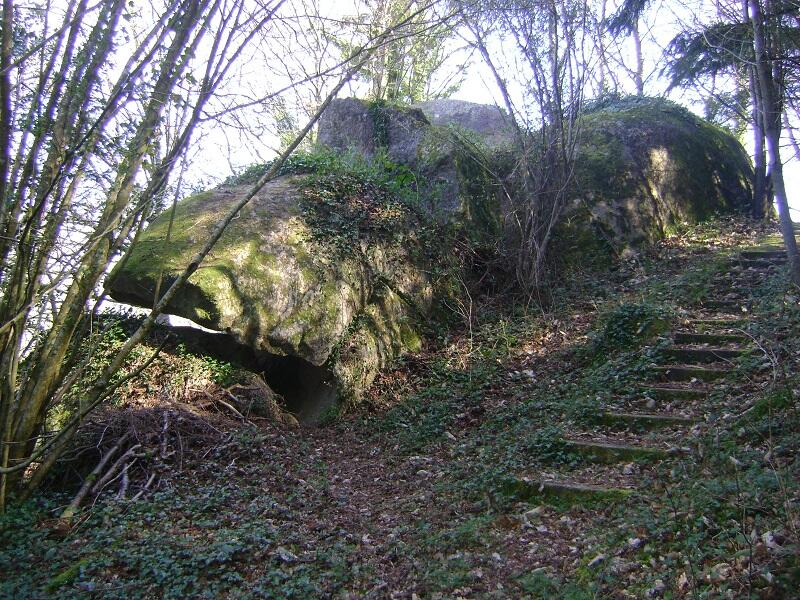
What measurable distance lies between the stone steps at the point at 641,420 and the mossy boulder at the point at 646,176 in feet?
17.4

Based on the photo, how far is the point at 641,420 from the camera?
5.51 meters

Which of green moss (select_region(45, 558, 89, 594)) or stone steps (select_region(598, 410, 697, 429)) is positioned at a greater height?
stone steps (select_region(598, 410, 697, 429))

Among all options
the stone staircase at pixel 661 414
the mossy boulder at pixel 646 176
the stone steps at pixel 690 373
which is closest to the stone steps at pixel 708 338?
the stone staircase at pixel 661 414

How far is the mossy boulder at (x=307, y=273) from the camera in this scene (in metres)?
7.00

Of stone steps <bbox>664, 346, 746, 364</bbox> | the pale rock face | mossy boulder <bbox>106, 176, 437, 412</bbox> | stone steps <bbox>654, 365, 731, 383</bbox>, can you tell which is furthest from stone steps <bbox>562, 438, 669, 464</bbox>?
the pale rock face

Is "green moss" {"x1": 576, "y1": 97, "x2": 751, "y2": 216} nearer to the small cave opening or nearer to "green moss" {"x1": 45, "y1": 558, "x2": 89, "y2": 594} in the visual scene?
the small cave opening

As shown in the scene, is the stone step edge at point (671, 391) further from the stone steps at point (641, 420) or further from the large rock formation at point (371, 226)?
the large rock formation at point (371, 226)

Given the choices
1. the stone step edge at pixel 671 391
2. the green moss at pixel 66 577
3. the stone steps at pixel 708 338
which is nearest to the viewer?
the green moss at pixel 66 577

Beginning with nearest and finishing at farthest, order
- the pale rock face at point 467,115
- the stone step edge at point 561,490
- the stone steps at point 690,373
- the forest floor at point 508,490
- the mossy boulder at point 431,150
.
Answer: the forest floor at point 508,490 → the stone step edge at point 561,490 → the stone steps at point 690,373 → the mossy boulder at point 431,150 → the pale rock face at point 467,115

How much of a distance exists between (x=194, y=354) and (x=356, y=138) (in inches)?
244

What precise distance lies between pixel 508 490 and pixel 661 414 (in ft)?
5.95

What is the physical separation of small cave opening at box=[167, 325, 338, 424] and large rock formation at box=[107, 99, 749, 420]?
0.09 feet

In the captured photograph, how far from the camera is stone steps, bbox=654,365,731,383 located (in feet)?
19.8

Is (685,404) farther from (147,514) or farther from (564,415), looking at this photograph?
(147,514)
